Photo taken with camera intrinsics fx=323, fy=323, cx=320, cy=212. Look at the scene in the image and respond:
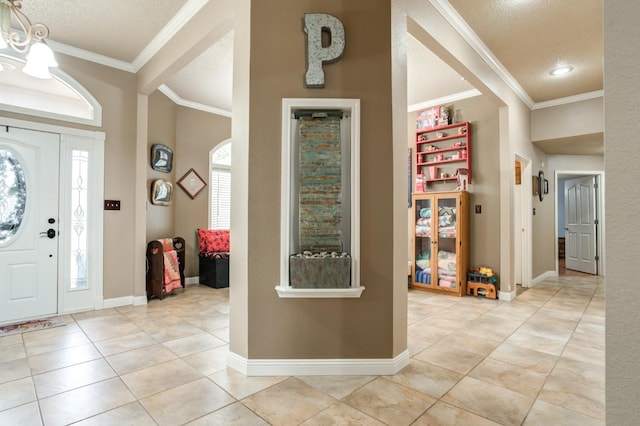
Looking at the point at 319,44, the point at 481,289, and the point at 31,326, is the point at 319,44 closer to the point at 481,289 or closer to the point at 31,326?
the point at 31,326

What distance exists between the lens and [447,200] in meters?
4.94

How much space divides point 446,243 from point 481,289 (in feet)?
2.66

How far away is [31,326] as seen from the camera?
11.0ft

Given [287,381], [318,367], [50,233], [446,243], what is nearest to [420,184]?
[446,243]

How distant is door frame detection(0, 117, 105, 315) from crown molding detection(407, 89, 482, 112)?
4.73 meters

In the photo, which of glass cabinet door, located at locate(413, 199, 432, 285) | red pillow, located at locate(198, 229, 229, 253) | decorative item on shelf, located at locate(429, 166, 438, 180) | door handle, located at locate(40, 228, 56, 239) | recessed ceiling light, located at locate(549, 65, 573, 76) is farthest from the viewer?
red pillow, located at locate(198, 229, 229, 253)

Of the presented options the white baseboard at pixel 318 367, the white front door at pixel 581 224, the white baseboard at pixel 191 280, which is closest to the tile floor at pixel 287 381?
the white baseboard at pixel 318 367

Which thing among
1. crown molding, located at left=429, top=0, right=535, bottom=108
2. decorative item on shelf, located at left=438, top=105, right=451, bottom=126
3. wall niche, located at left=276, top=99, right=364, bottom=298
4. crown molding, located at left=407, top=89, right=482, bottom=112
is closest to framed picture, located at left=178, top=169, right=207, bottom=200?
wall niche, located at left=276, top=99, right=364, bottom=298

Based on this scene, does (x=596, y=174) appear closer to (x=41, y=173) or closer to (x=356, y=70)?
(x=356, y=70)

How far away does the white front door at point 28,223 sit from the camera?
3.45m

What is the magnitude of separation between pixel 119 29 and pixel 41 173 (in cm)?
183

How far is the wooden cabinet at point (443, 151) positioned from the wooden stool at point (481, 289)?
1.56 meters

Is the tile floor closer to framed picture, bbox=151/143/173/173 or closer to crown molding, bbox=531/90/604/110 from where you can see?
framed picture, bbox=151/143/173/173

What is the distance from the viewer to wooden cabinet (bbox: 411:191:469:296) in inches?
189
